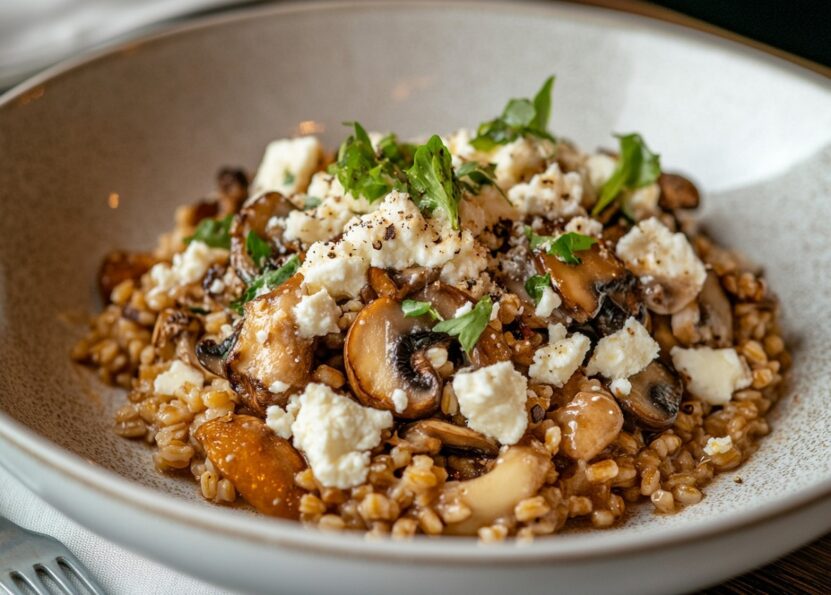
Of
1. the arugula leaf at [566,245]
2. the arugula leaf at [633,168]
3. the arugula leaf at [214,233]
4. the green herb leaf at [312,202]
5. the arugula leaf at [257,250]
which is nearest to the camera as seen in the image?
the arugula leaf at [566,245]

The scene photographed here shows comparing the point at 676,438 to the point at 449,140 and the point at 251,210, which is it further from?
the point at 251,210

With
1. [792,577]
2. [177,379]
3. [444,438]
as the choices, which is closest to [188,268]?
[177,379]

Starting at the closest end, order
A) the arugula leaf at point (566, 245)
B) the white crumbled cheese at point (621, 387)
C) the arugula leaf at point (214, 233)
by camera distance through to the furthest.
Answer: the white crumbled cheese at point (621, 387)
the arugula leaf at point (566, 245)
the arugula leaf at point (214, 233)

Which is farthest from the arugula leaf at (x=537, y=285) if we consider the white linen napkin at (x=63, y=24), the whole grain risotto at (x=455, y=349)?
the white linen napkin at (x=63, y=24)

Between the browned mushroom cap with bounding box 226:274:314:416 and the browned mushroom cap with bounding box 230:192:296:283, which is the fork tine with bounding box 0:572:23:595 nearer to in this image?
the browned mushroom cap with bounding box 226:274:314:416

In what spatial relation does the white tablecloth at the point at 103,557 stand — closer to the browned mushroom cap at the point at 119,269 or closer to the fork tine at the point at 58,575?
the fork tine at the point at 58,575

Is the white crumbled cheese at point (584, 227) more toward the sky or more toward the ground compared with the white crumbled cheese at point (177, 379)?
more toward the sky

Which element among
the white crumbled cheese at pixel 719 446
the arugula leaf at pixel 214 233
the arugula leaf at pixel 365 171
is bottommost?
the white crumbled cheese at pixel 719 446
